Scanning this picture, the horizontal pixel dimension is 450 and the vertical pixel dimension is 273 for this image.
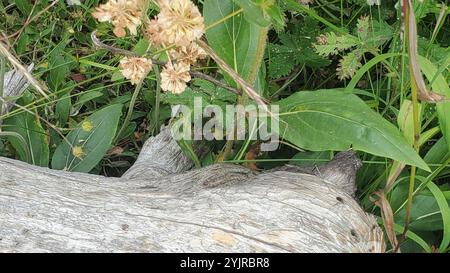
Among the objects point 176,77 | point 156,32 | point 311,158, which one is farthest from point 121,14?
point 311,158

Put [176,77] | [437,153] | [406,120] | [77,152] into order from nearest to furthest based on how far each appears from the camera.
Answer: [176,77] < [406,120] < [437,153] < [77,152]

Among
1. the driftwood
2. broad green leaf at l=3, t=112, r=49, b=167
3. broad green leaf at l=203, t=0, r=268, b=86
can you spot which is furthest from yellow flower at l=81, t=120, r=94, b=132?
broad green leaf at l=203, t=0, r=268, b=86

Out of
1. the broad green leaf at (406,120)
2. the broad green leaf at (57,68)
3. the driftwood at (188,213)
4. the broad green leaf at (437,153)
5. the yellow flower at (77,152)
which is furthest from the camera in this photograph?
the broad green leaf at (57,68)

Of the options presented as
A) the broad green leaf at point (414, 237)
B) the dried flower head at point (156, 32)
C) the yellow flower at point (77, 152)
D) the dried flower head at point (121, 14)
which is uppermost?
the dried flower head at point (121, 14)

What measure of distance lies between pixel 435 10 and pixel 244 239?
94cm

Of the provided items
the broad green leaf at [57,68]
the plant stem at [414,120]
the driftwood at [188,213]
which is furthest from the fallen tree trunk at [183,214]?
the broad green leaf at [57,68]

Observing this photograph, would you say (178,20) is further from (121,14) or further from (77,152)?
(77,152)

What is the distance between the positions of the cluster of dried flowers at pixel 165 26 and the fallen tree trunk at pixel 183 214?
28 centimetres

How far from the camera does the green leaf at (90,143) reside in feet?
6.42

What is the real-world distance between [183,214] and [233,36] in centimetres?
50

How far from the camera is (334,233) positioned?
135 centimetres

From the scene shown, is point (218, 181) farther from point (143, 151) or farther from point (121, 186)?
point (143, 151)

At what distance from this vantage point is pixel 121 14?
1.21 meters

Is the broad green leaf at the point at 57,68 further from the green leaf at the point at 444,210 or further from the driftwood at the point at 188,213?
the green leaf at the point at 444,210
